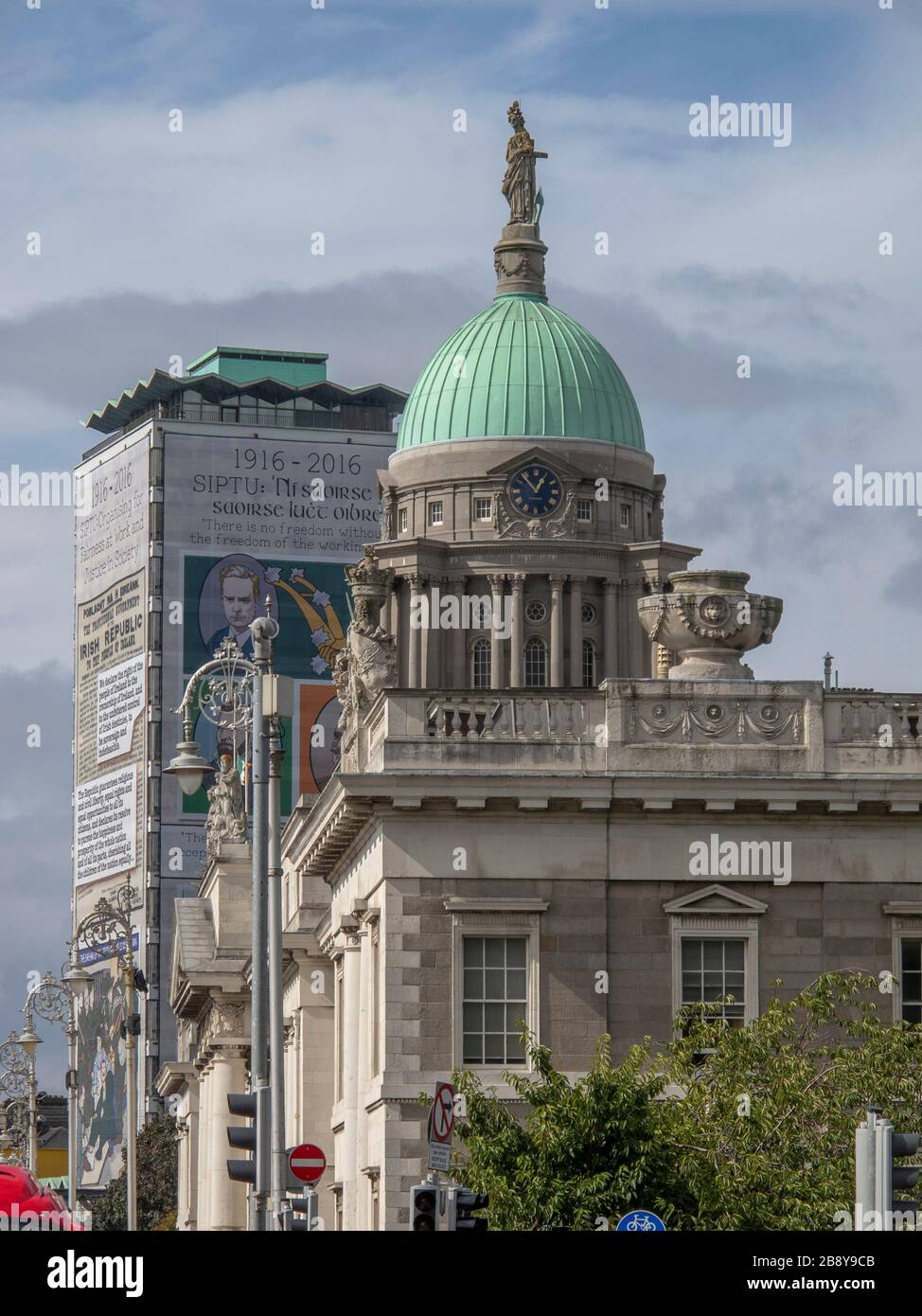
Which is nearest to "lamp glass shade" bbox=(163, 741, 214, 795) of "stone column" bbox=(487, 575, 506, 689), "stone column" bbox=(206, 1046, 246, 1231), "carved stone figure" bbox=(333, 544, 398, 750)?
"carved stone figure" bbox=(333, 544, 398, 750)

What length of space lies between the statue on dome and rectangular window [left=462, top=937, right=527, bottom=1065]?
225 ft

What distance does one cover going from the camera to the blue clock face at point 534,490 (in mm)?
91938

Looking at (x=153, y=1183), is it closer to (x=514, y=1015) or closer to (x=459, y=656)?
(x=459, y=656)

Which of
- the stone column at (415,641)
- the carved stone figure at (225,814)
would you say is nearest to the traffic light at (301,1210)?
the carved stone figure at (225,814)

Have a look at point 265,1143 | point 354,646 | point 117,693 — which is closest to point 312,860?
point 354,646

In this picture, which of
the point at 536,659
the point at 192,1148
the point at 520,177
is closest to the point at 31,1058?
the point at 192,1148

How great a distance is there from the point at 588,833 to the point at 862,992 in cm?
429

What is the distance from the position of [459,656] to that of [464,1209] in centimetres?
6187

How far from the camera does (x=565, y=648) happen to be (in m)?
91.2

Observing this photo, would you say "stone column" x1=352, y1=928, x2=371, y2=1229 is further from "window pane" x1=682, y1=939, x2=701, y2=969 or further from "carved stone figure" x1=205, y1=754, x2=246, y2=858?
"carved stone figure" x1=205, y1=754, x2=246, y2=858

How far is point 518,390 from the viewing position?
9438cm

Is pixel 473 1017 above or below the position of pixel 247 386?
below

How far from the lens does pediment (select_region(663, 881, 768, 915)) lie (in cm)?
3909

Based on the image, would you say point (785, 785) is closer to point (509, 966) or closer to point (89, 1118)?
point (509, 966)
